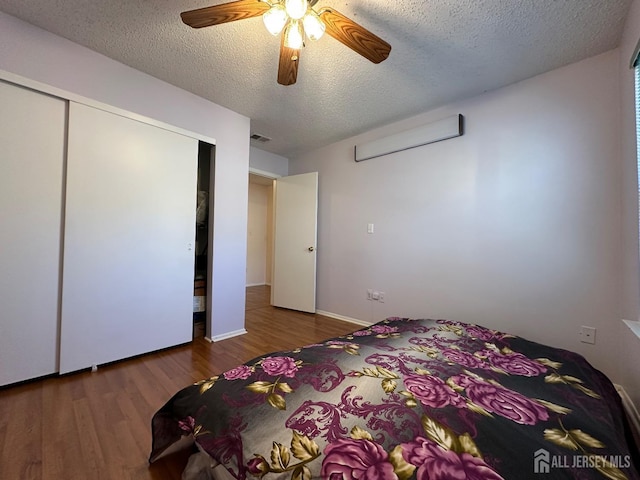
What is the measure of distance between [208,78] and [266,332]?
2.60 metres

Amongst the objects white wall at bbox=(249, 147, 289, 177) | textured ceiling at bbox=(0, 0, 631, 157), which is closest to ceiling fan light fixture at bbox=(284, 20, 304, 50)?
textured ceiling at bbox=(0, 0, 631, 157)

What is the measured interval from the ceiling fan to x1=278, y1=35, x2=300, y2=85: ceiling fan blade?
0.02m

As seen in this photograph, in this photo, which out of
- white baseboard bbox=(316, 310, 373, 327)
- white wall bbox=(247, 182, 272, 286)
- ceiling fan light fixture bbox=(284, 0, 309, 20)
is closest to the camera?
ceiling fan light fixture bbox=(284, 0, 309, 20)

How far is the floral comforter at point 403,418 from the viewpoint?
→ 63 centimetres

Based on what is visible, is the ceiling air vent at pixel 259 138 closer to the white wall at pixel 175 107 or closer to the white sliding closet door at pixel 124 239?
the white wall at pixel 175 107

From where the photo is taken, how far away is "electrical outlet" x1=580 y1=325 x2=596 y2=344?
1808mm

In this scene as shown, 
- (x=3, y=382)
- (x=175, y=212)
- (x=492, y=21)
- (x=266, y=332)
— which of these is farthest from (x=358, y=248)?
(x=3, y=382)

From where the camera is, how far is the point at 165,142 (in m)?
2.28

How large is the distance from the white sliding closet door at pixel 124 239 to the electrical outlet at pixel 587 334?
329cm

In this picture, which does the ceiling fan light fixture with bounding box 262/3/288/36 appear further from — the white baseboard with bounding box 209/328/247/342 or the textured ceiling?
the white baseboard with bounding box 209/328/247/342

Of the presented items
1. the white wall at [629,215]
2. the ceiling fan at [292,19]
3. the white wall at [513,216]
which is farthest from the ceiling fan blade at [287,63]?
the white wall at [629,215]

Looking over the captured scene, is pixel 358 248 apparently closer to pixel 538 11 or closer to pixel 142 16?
pixel 538 11

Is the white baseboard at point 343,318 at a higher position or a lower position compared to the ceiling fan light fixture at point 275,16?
lower

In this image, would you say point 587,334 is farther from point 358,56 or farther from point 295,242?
point 295,242
